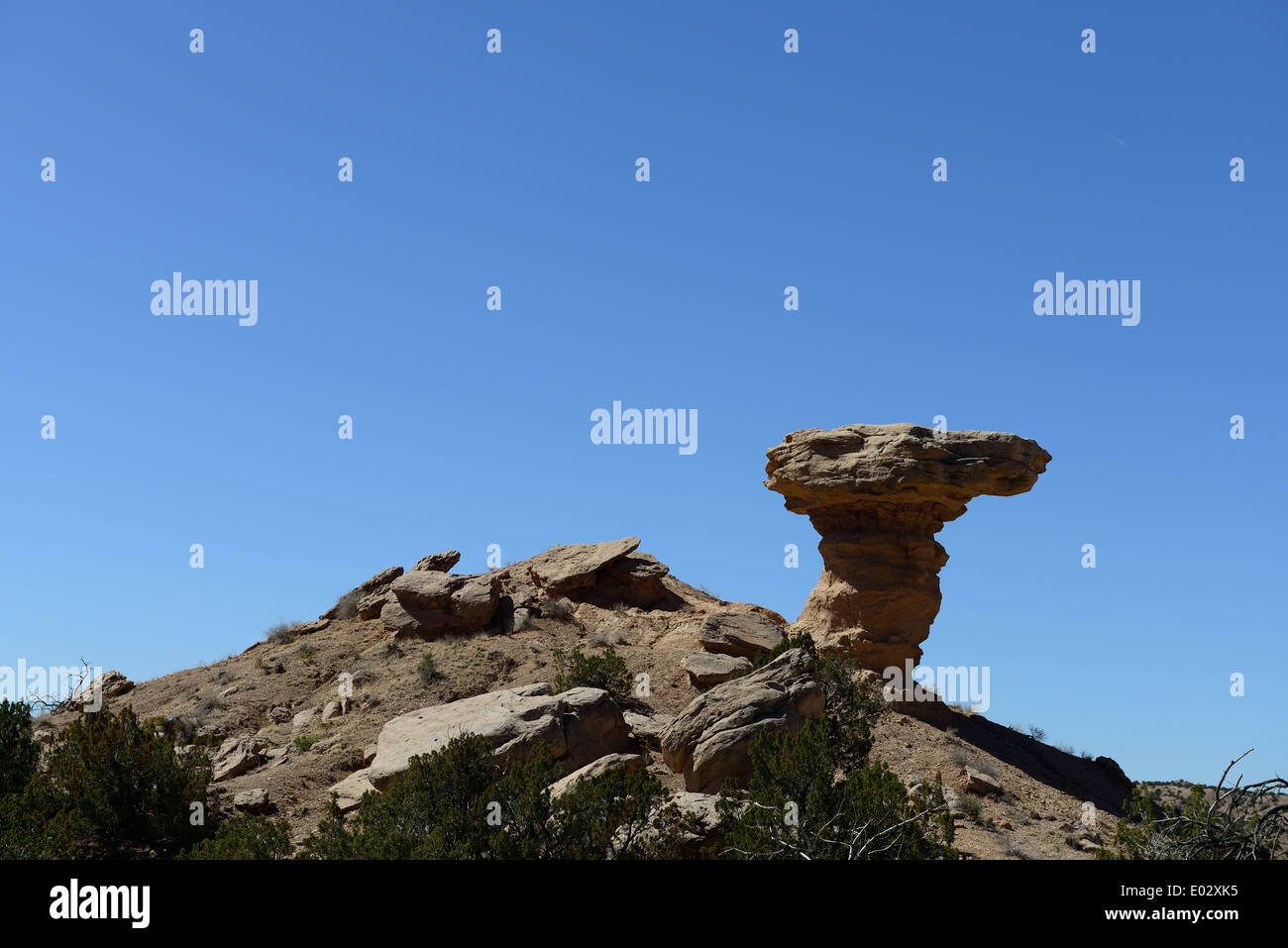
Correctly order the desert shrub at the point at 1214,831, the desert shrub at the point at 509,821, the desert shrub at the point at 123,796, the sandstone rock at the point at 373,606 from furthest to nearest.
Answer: the sandstone rock at the point at 373,606
the desert shrub at the point at 123,796
the desert shrub at the point at 509,821
the desert shrub at the point at 1214,831

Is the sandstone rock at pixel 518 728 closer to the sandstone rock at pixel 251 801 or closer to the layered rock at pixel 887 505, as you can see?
the sandstone rock at pixel 251 801

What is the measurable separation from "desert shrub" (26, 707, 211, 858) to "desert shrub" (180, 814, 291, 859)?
7.77 feet

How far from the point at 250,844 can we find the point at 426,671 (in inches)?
454

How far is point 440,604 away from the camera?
106 feet

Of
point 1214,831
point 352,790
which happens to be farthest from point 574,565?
point 1214,831

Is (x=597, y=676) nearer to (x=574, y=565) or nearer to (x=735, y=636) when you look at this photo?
(x=735, y=636)

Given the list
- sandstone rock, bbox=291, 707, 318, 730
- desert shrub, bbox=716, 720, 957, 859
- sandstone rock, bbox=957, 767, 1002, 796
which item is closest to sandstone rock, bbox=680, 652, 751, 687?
sandstone rock, bbox=957, 767, 1002, 796

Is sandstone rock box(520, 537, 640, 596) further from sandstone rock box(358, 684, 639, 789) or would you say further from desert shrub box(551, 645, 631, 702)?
sandstone rock box(358, 684, 639, 789)

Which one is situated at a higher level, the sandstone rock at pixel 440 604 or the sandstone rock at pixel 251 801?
the sandstone rock at pixel 440 604

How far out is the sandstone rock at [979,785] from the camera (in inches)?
972

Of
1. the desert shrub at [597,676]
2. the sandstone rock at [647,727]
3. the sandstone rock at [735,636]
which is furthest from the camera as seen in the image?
the sandstone rock at [735,636]

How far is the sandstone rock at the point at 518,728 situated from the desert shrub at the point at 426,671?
11.8 feet

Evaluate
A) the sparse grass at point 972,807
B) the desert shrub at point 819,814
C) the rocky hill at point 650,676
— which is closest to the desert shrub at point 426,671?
the rocky hill at point 650,676
